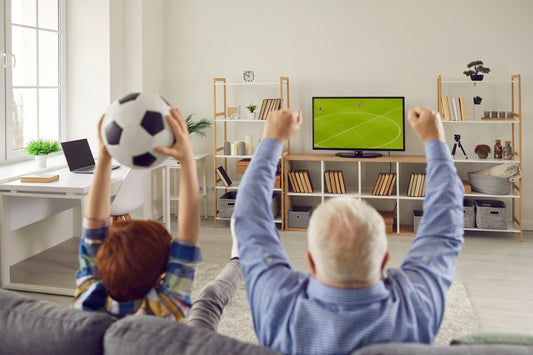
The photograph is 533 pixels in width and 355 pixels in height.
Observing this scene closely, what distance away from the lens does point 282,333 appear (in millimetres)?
1190

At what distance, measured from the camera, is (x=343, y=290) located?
3.79ft

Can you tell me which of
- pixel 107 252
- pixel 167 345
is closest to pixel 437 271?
pixel 167 345

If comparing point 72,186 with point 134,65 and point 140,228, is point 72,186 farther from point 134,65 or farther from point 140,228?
point 140,228

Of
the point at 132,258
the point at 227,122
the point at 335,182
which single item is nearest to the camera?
the point at 132,258

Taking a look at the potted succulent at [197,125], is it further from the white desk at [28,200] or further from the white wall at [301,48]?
the white desk at [28,200]

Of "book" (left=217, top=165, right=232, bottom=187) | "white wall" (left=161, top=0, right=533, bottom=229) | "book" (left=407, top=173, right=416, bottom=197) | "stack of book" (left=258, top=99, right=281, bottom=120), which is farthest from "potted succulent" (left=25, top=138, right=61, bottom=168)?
"book" (left=407, top=173, right=416, bottom=197)

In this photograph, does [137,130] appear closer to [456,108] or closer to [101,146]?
[101,146]

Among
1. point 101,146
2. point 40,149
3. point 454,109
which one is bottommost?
point 101,146

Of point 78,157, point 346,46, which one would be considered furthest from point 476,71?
point 78,157

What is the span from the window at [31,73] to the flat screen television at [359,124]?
239 centimetres

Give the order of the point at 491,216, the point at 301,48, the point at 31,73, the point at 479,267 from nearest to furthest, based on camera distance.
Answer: the point at 479,267
the point at 31,73
the point at 491,216
the point at 301,48

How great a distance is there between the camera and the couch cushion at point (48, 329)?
1.17 m

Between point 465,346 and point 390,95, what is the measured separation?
4.58 m

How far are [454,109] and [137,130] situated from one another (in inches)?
166
